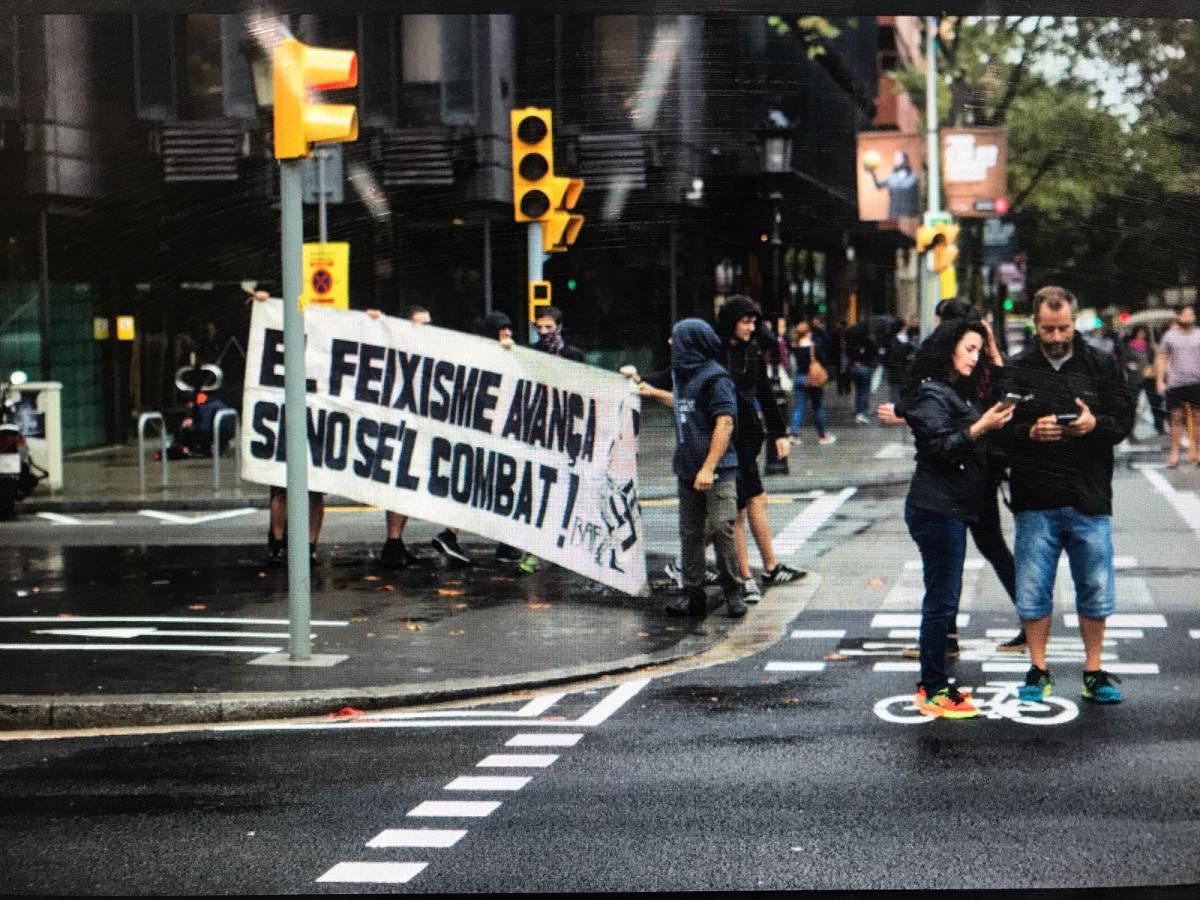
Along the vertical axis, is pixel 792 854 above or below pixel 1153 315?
below

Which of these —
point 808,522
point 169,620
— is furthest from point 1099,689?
point 808,522

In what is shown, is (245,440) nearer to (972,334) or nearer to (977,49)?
(972,334)

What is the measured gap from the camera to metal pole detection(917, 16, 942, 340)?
6.96m

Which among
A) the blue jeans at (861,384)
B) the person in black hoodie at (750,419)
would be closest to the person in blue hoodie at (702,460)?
the person in black hoodie at (750,419)

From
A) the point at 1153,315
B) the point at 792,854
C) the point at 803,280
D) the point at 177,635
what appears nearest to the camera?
the point at 1153,315

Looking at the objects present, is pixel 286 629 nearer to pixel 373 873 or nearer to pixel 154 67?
pixel 373 873

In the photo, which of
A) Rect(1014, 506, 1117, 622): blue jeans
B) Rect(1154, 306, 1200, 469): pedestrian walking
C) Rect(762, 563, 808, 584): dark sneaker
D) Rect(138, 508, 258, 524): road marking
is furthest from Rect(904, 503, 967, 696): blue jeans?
Rect(138, 508, 258, 524): road marking

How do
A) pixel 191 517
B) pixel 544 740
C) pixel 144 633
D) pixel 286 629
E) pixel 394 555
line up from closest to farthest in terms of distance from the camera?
pixel 544 740, pixel 144 633, pixel 286 629, pixel 394 555, pixel 191 517

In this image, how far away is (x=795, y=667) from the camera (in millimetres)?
9164

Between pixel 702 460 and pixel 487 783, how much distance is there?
13.4ft

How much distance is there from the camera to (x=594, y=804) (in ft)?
20.7

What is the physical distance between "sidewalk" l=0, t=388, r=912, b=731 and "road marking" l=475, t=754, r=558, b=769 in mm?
1285

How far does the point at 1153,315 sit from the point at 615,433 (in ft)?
20.3

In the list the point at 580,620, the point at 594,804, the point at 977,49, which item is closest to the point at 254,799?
the point at 594,804
